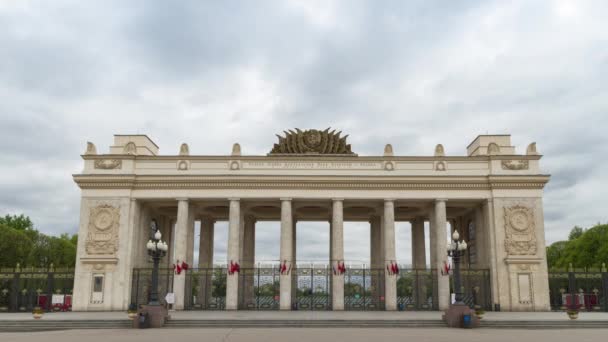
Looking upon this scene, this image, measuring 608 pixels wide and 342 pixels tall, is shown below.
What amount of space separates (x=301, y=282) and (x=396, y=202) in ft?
28.5

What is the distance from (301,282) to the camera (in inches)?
1387

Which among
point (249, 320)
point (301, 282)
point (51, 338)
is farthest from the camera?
point (301, 282)

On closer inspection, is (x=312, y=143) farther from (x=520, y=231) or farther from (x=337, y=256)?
(x=520, y=231)

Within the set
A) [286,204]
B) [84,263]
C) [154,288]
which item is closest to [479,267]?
[286,204]

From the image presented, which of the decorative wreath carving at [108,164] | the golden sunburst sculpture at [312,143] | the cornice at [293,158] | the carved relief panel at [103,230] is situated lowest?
the carved relief panel at [103,230]

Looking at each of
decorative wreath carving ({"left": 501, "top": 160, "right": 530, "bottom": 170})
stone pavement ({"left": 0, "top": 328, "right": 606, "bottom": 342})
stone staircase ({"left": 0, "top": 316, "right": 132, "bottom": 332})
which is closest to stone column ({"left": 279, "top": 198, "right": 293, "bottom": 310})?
stone staircase ({"left": 0, "top": 316, "right": 132, "bottom": 332})

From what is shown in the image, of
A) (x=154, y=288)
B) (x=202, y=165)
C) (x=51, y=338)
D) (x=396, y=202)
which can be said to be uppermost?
(x=202, y=165)

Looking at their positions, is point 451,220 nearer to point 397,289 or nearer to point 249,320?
point 397,289

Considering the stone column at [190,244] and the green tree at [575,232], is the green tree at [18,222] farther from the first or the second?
the green tree at [575,232]

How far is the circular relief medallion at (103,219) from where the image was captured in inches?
1342

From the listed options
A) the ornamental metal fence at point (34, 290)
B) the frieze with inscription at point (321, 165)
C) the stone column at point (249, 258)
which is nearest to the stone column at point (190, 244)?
the stone column at point (249, 258)

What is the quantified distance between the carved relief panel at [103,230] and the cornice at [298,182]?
5.36ft

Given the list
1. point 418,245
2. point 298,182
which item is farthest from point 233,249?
Answer: point 418,245

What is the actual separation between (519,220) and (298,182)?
14.7 metres
